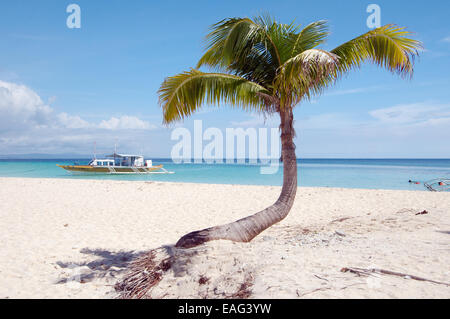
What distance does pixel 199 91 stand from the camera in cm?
513

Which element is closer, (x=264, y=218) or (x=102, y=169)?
(x=264, y=218)

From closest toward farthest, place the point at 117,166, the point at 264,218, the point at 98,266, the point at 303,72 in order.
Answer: the point at 303,72 → the point at 264,218 → the point at 98,266 → the point at 117,166

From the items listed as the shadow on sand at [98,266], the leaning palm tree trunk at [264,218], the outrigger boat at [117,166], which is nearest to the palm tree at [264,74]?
the leaning palm tree trunk at [264,218]

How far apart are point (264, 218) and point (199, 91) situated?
2599 mm

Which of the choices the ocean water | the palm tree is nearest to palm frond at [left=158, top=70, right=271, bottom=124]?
the palm tree

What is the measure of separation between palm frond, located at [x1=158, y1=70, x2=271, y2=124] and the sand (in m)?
2.56

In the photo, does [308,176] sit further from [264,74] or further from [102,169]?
[264,74]

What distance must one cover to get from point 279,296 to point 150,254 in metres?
2.61

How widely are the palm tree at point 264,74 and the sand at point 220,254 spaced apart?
0.67 meters

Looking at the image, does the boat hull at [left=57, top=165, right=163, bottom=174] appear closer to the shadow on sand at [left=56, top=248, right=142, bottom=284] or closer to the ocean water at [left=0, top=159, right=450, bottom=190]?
the ocean water at [left=0, top=159, right=450, bottom=190]

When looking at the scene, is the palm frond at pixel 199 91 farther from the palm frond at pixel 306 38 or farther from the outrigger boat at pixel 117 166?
the outrigger boat at pixel 117 166

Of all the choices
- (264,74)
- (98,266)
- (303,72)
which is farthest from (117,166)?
(303,72)

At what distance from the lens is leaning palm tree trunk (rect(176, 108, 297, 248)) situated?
4667mm
